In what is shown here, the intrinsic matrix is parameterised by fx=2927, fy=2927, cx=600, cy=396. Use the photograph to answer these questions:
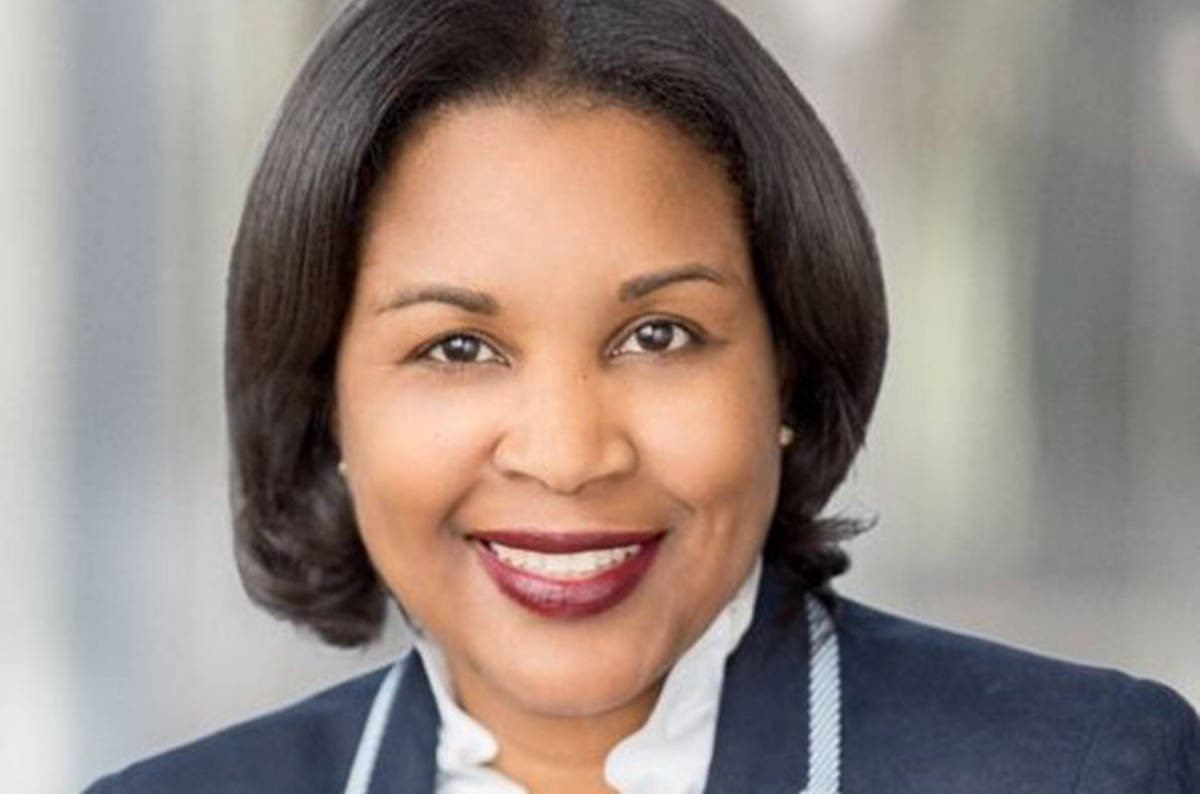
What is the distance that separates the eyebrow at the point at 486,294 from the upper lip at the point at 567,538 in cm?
14

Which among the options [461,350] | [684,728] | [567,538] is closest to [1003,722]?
[684,728]

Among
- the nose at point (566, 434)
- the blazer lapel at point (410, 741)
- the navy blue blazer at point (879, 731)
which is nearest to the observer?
the nose at point (566, 434)

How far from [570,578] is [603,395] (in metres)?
0.12

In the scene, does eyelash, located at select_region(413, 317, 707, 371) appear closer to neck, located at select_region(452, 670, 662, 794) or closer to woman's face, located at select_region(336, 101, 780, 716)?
woman's face, located at select_region(336, 101, 780, 716)

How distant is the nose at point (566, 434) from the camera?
168 cm

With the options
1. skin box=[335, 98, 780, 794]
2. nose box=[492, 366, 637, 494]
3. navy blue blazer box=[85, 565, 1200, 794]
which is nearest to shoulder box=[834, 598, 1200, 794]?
navy blue blazer box=[85, 565, 1200, 794]

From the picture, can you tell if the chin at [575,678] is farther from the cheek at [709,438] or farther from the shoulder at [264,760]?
the shoulder at [264,760]

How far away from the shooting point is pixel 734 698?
1864 mm

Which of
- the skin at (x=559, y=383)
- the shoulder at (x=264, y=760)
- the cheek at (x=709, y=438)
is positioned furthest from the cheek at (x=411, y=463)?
the shoulder at (x=264, y=760)

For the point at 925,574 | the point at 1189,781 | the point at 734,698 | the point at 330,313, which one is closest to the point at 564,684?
the point at 734,698

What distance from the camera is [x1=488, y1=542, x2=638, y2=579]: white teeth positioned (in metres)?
1.75

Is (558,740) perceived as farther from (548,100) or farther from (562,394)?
(548,100)

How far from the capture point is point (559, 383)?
1.69 metres

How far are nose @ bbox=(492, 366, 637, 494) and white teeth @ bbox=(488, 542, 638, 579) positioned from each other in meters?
0.06
